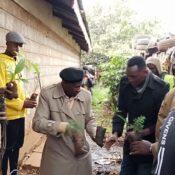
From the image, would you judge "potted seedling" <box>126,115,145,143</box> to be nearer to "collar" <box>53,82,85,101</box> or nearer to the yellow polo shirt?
"collar" <box>53,82,85,101</box>

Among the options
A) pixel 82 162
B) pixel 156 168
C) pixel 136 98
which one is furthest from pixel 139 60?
pixel 156 168

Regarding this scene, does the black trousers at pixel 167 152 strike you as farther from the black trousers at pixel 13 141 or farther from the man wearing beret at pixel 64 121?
the black trousers at pixel 13 141

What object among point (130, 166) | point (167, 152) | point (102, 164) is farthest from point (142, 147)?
point (102, 164)

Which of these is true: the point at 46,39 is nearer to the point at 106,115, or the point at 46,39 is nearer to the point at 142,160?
the point at 106,115

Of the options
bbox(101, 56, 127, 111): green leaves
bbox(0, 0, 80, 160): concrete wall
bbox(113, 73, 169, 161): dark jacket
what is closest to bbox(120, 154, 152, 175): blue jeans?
bbox(113, 73, 169, 161): dark jacket

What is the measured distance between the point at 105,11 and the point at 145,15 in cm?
566

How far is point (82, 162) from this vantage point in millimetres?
3307

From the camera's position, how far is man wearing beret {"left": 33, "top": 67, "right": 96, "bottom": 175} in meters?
3.17

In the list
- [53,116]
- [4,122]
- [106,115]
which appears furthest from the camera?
[106,115]

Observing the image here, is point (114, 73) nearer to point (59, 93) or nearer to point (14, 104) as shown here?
point (14, 104)

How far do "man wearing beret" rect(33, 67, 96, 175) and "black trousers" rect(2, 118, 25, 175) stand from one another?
759 mm

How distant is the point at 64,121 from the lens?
3279mm

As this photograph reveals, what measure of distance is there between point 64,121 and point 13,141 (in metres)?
1.00

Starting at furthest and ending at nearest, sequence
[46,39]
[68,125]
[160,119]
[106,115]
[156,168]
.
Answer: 1. [106,115]
2. [46,39]
3. [68,125]
4. [160,119]
5. [156,168]
